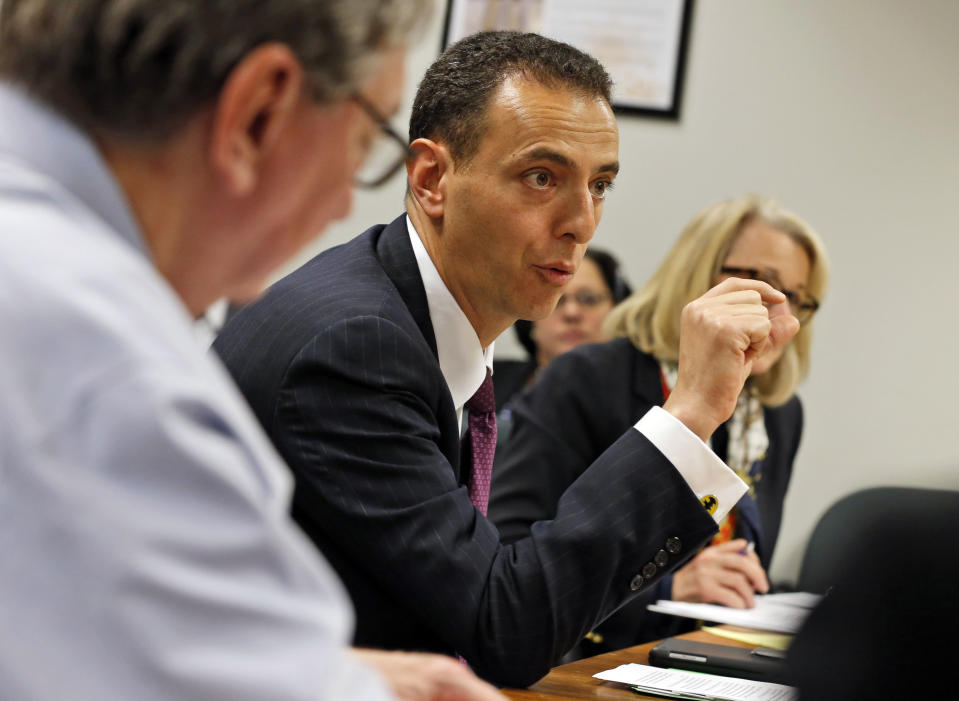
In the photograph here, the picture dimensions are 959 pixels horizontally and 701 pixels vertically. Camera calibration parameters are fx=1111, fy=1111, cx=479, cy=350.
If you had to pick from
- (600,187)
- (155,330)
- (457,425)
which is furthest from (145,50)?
(600,187)

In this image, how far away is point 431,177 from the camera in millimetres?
1538

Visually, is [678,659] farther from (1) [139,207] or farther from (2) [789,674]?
(1) [139,207]

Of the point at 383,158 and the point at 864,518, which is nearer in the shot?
the point at 864,518

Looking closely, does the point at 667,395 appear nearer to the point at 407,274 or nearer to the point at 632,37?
the point at 407,274

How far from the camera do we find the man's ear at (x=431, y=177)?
1.52 m

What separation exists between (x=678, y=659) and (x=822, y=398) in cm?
239

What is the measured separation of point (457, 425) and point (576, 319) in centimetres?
252

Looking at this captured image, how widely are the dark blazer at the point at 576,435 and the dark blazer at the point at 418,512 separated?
92cm

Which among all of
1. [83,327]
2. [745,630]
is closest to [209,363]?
[83,327]

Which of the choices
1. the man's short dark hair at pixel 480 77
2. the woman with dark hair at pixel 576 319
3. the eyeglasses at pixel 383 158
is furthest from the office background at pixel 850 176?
the eyeglasses at pixel 383 158

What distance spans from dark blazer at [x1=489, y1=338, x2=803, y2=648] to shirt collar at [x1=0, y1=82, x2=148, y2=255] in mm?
1646

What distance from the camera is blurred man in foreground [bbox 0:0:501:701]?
0.51 metres

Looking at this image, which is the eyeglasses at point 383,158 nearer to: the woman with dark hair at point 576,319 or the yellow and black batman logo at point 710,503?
the yellow and black batman logo at point 710,503

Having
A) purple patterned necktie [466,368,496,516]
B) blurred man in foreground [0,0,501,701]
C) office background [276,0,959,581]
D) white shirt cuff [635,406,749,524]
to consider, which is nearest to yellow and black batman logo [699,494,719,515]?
white shirt cuff [635,406,749,524]
